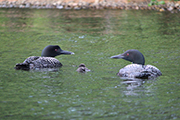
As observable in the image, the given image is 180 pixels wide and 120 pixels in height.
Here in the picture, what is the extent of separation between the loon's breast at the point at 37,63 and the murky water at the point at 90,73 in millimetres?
281

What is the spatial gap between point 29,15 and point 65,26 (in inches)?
190

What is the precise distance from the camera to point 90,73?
9625 mm

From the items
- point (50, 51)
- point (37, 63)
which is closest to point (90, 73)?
point (37, 63)

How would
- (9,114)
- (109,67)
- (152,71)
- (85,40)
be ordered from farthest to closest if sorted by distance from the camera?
1. (85,40)
2. (109,67)
3. (152,71)
4. (9,114)

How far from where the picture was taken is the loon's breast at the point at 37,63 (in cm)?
1005

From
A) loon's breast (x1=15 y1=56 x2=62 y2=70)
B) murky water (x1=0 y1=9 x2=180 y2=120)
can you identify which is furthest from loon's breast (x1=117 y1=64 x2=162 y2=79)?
loon's breast (x1=15 y1=56 x2=62 y2=70)

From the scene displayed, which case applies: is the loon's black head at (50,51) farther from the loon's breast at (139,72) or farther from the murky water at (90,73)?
the loon's breast at (139,72)

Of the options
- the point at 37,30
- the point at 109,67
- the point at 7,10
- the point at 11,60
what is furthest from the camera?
the point at 7,10

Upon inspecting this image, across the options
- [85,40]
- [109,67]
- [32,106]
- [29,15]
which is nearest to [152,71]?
[109,67]

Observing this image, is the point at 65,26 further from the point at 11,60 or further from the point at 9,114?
the point at 9,114

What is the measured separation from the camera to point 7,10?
25781 mm

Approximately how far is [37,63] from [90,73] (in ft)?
5.38

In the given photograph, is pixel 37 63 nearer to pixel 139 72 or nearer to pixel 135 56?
pixel 135 56

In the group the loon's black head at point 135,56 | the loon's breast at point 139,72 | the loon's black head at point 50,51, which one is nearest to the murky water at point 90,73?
the loon's breast at point 139,72
